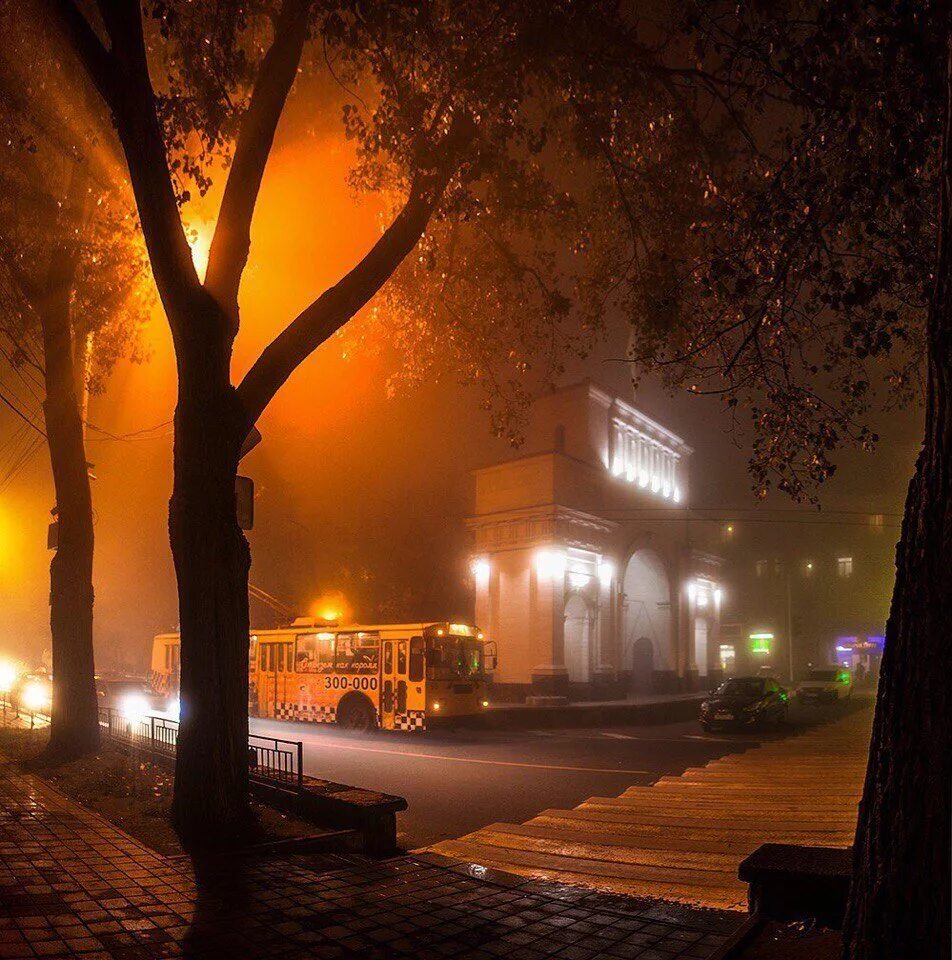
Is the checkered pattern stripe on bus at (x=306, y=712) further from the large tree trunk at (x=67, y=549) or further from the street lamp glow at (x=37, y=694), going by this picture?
the large tree trunk at (x=67, y=549)

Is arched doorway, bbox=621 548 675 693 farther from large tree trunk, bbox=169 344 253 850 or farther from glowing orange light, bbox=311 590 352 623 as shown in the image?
large tree trunk, bbox=169 344 253 850

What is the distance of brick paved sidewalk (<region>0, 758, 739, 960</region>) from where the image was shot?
504cm

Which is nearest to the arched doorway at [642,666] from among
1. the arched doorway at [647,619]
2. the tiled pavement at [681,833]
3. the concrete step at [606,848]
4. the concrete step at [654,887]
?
the arched doorway at [647,619]

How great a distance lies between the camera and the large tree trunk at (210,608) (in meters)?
7.79

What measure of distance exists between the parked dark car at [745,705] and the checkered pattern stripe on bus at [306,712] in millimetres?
11204

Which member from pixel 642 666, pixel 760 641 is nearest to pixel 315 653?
pixel 642 666

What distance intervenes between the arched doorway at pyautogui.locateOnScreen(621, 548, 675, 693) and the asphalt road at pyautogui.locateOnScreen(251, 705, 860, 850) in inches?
599

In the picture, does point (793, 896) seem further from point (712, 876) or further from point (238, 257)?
point (238, 257)

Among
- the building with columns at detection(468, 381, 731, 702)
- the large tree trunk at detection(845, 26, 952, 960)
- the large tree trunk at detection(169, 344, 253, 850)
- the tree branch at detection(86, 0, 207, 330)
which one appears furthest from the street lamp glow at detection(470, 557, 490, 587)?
the large tree trunk at detection(845, 26, 952, 960)

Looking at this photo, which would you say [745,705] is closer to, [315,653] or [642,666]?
[315,653]

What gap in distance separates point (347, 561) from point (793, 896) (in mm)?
37761

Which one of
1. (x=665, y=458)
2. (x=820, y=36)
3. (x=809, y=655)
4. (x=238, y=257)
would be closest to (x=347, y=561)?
(x=665, y=458)

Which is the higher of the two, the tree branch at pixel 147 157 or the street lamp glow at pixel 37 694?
the tree branch at pixel 147 157

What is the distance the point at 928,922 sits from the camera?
314 cm
